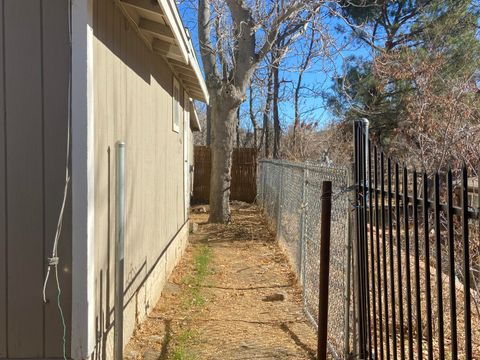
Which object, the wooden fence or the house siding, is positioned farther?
the wooden fence

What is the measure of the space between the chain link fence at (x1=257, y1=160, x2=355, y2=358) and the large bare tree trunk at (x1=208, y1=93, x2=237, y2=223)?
3851 mm

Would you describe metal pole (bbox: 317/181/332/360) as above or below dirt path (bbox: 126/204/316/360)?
above

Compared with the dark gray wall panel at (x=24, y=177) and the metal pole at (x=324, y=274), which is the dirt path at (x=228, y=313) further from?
the dark gray wall panel at (x=24, y=177)

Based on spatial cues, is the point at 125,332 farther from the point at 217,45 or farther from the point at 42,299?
the point at 217,45

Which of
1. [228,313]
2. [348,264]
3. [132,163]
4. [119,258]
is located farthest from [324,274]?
Answer: [132,163]

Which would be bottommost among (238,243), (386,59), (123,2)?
(238,243)

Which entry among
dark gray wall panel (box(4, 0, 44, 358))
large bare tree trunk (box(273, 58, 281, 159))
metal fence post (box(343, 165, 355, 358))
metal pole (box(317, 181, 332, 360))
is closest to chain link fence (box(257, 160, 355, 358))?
metal fence post (box(343, 165, 355, 358))

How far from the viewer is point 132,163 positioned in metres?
4.85

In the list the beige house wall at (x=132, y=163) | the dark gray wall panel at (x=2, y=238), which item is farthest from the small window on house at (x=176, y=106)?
the dark gray wall panel at (x=2, y=238)

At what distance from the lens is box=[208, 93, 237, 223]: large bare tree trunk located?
12.6m

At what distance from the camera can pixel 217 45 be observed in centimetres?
1350

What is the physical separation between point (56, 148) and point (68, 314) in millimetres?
1145

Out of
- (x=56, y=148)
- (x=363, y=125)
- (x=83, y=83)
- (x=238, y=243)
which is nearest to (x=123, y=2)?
(x=83, y=83)

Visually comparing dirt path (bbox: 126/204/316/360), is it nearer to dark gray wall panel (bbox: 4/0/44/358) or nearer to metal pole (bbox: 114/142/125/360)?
metal pole (bbox: 114/142/125/360)
